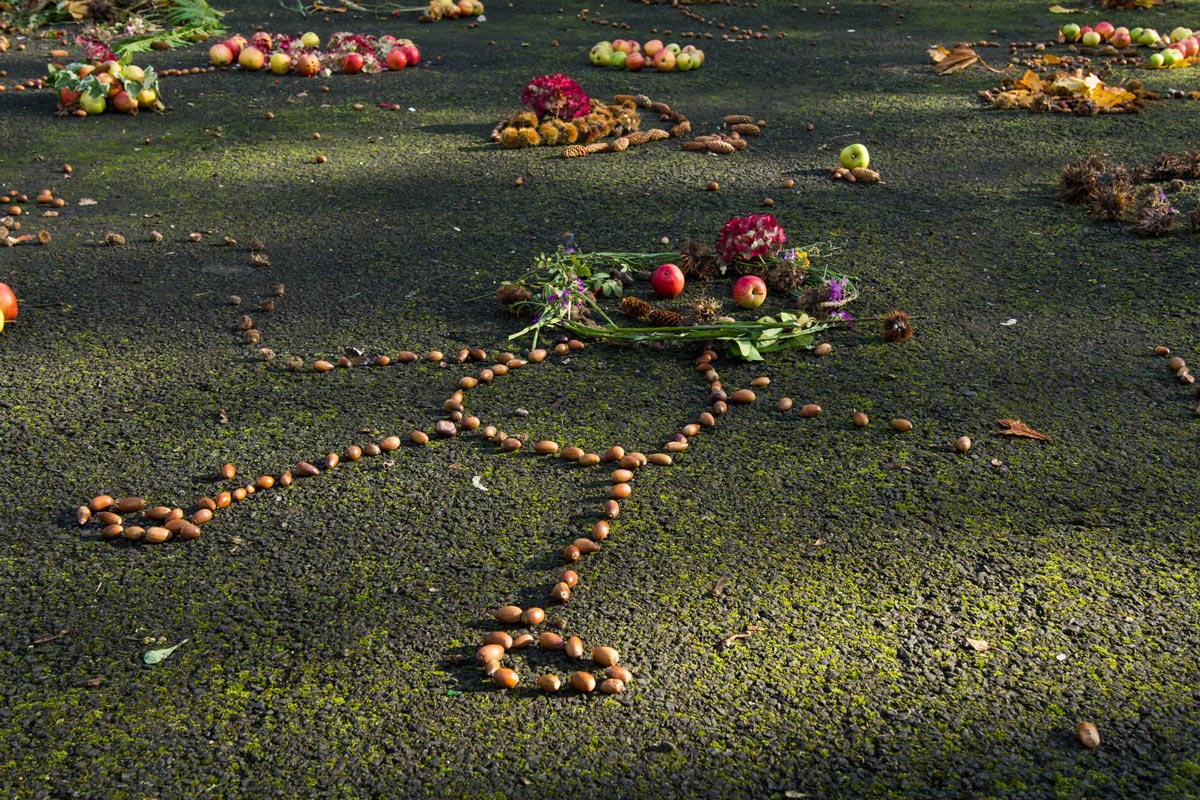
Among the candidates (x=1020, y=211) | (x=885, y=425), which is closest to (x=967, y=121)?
(x=1020, y=211)

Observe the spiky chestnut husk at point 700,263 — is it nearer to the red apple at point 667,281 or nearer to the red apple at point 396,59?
the red apple at point 667,281

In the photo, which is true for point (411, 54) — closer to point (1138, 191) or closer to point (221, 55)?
point (221, 55)

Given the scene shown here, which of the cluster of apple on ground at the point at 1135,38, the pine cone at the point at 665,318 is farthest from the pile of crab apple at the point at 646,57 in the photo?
the pine cone at the point at 665,318

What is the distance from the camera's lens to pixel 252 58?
9055 millimetres

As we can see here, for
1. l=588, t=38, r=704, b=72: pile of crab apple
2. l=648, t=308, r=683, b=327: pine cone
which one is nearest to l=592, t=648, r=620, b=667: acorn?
l=648, t=308, r=683, b=327: pine cone

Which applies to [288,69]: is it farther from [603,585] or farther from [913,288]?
[603,585]

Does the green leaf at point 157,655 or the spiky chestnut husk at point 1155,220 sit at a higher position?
the spiky chestnut husk at point 1155,220

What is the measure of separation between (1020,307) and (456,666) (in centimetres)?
315

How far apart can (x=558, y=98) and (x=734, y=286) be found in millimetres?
2806

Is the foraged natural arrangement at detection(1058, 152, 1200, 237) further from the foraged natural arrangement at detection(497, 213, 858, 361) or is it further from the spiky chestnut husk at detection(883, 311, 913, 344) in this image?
the spiky chestnut husk at detection(883, 311, 913, 344)

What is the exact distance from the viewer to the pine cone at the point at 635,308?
184 inches

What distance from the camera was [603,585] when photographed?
311 centimetres

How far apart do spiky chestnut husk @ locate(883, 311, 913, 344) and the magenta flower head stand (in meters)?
3.35

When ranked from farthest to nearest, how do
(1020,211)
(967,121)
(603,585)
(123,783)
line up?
(967,121) → (1020,211) → (603,585) → (123,783)
